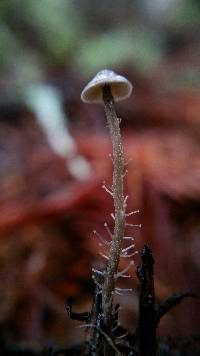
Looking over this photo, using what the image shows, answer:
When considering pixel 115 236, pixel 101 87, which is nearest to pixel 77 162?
pixel 101 87

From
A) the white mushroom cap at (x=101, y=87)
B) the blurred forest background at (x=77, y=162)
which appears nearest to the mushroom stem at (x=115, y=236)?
the white mushroom cap at (x=101, y=87)

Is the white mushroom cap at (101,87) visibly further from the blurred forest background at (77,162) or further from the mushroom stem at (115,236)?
the blurred forest background at (77,162)

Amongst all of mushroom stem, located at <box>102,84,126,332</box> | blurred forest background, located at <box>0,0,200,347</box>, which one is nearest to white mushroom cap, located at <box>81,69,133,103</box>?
mushroom stem, located at <box>102,84,126,332</box>

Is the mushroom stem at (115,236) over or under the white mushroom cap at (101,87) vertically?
under

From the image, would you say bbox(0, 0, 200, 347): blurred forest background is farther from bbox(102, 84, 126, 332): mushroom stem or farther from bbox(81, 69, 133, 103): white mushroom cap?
bbox(81, 69, 133, 103): white mushroom cap

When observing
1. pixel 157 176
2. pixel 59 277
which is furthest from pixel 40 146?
pixel 59 277

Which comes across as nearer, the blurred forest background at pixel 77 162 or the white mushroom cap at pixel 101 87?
the white mushroom cap at pixel 101 87
